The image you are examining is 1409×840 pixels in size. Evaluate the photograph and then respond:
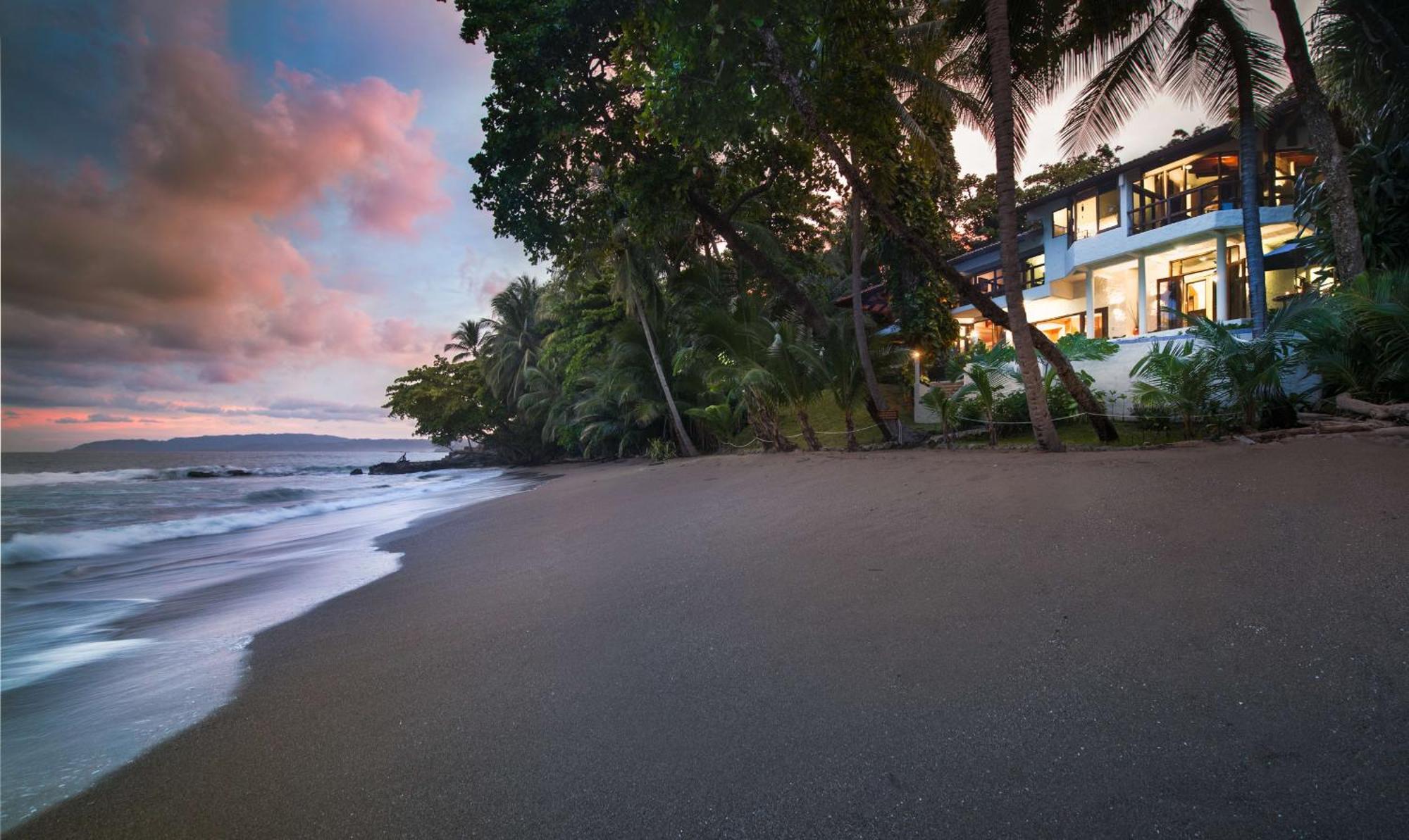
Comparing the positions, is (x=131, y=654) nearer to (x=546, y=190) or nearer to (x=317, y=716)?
(x=317, y=716)

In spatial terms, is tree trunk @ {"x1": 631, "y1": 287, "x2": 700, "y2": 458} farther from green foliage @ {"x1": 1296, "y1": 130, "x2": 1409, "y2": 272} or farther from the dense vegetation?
green foliage @ {"x1": 1296, "y1": 130, "x2": 1409, "y2": 272}

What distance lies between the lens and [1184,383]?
7129 mm

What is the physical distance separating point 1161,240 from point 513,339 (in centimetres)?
3008

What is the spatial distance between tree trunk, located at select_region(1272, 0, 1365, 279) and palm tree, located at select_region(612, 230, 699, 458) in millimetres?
13551

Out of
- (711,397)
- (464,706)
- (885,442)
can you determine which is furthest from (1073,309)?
(464,706)

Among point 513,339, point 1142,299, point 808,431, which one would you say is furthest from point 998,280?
point 513,339

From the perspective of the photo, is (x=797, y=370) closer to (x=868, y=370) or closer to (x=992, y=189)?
(x=868, y=370)

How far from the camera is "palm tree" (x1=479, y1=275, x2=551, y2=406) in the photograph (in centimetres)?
3472

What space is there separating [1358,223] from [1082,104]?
16.6ft

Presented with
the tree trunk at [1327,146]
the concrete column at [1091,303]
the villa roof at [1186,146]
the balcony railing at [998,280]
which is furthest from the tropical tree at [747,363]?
the balcony railing at [998,280]

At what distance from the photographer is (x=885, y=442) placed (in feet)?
35.5

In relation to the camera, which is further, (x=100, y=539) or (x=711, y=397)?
(x=711, y=397)

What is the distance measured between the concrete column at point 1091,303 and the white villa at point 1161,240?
34 mm

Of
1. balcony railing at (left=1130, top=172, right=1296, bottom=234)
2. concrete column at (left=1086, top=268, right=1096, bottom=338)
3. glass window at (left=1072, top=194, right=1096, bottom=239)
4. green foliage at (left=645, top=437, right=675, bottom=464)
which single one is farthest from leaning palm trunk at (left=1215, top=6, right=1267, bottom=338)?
green foliage at (left=645, top=437, right=675, bottom=464)
